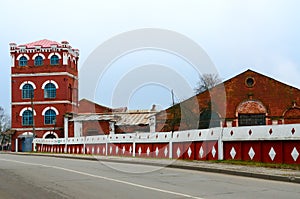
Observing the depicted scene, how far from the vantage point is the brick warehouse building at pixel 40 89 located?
63469 millimetres

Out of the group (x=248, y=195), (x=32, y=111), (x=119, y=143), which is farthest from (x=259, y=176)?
(x=32, y=111)

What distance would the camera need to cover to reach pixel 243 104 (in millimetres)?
41938

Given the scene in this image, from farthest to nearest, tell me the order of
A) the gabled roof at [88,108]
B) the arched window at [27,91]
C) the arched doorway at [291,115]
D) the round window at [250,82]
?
the gabled roof at [88,108]
the arched window at [27,91]
the round window at [250,82]
the arched doorway at [291,115]

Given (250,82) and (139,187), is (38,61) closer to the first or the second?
(250,82)

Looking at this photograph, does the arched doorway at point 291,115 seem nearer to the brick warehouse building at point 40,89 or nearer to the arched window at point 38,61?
the brick warehouse building at point 40,89

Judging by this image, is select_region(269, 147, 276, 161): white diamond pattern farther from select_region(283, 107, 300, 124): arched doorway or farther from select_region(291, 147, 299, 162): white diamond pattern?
select_region(283, 107, 300, 124): arched doorway

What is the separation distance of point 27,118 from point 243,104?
33.5 m

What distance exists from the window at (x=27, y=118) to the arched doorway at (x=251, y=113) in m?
32.6

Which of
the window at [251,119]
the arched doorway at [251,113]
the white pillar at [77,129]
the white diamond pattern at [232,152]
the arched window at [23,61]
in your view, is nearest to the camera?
the white diamond pattern at [232,152]

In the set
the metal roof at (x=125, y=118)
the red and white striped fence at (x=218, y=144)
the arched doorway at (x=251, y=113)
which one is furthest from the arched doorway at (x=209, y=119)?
the metal roof at (x=125, y=118)

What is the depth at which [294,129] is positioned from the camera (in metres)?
20.0

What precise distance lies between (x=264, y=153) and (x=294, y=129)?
6.96ft

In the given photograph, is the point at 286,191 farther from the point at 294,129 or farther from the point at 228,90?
the point at 228,90

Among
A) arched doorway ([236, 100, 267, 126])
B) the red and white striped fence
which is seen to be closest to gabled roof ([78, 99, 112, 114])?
arched doorway ([236, 100, 267, 126])
